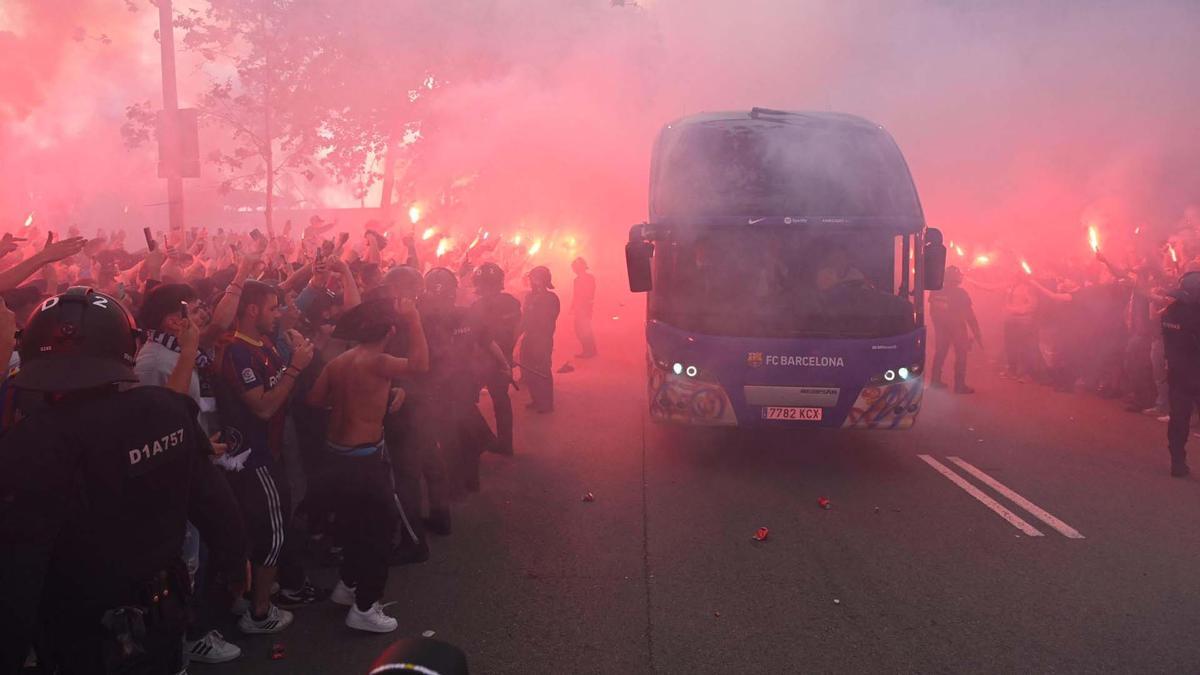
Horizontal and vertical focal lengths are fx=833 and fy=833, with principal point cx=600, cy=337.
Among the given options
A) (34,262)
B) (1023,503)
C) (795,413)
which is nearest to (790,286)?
A: (795,413)

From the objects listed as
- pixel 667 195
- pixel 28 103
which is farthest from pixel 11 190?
pixel 667 195

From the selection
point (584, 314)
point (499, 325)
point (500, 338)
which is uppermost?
point (499, 325)

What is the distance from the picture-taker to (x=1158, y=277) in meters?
9.35

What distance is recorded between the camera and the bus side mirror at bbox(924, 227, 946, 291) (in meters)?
6.70

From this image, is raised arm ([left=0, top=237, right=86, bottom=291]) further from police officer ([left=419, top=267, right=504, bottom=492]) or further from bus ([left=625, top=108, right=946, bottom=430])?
bus ([left=625, top=108, right=946, bottom=430])

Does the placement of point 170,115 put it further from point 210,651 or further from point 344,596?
point 210,651

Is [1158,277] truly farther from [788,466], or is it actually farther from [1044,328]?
[788,466]

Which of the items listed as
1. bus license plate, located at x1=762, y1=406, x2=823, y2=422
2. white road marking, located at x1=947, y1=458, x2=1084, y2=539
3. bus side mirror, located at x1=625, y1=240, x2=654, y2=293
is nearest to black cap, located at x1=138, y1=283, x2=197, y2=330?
bus side mirror, located at x1=625, y1=240, x2=654, y2=293

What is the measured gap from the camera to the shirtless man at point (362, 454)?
3.93 m

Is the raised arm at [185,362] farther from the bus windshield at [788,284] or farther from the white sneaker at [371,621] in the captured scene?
the bus windshield at [788,284]

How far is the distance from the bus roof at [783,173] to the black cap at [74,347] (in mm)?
4961

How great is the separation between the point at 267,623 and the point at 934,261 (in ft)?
17.9

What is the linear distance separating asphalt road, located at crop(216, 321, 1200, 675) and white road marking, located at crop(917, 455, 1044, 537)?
→ 5 centimetres

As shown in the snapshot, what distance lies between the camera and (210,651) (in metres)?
3.66
